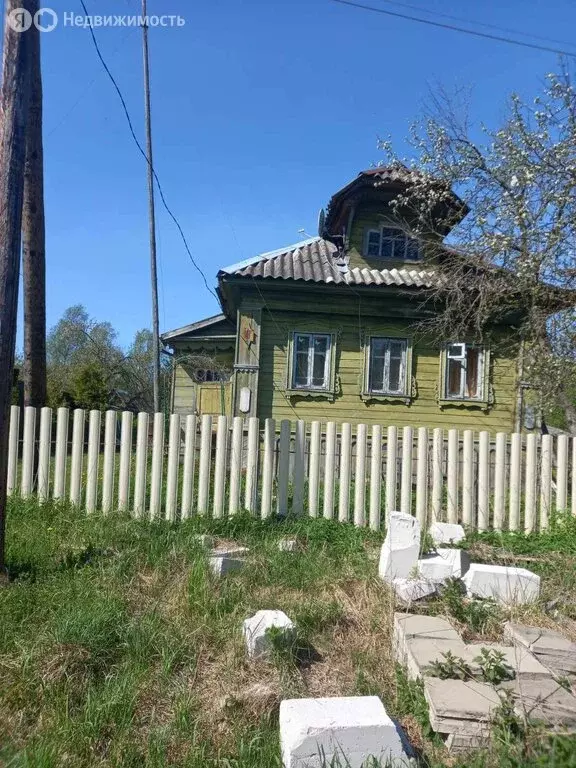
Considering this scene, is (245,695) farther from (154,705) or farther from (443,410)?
(443,410)

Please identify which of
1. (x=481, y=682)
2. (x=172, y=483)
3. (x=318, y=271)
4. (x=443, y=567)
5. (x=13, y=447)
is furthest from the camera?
(x=318, y=271)

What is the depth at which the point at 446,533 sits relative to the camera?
16.3 feet

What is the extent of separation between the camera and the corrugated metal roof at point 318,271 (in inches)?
428

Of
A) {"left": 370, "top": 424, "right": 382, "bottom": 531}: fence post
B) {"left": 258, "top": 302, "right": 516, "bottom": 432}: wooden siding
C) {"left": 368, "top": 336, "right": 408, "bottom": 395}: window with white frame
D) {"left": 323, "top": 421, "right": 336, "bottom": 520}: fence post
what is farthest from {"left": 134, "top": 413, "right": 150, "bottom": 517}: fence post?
{"left": 368, "top": 336, "right": 408, "bottom": 395}: window with white frame

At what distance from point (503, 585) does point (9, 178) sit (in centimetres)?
484

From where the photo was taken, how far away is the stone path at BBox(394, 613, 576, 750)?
7.45 feet

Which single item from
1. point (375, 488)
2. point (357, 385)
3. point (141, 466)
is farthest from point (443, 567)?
point (357, 385)

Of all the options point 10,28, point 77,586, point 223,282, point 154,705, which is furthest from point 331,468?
point 223,282

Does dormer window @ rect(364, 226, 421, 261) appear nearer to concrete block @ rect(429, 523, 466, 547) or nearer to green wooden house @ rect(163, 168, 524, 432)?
green wooden house @ rect(163, 168, 524, 432)

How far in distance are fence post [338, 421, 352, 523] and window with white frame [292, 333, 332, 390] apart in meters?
5.96

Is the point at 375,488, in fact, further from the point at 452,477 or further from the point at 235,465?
the point at 235,465

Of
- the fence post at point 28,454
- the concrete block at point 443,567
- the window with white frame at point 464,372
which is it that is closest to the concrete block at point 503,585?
the concrete block at point 443,567

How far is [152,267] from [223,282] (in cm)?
560

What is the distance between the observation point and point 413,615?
132 inches
